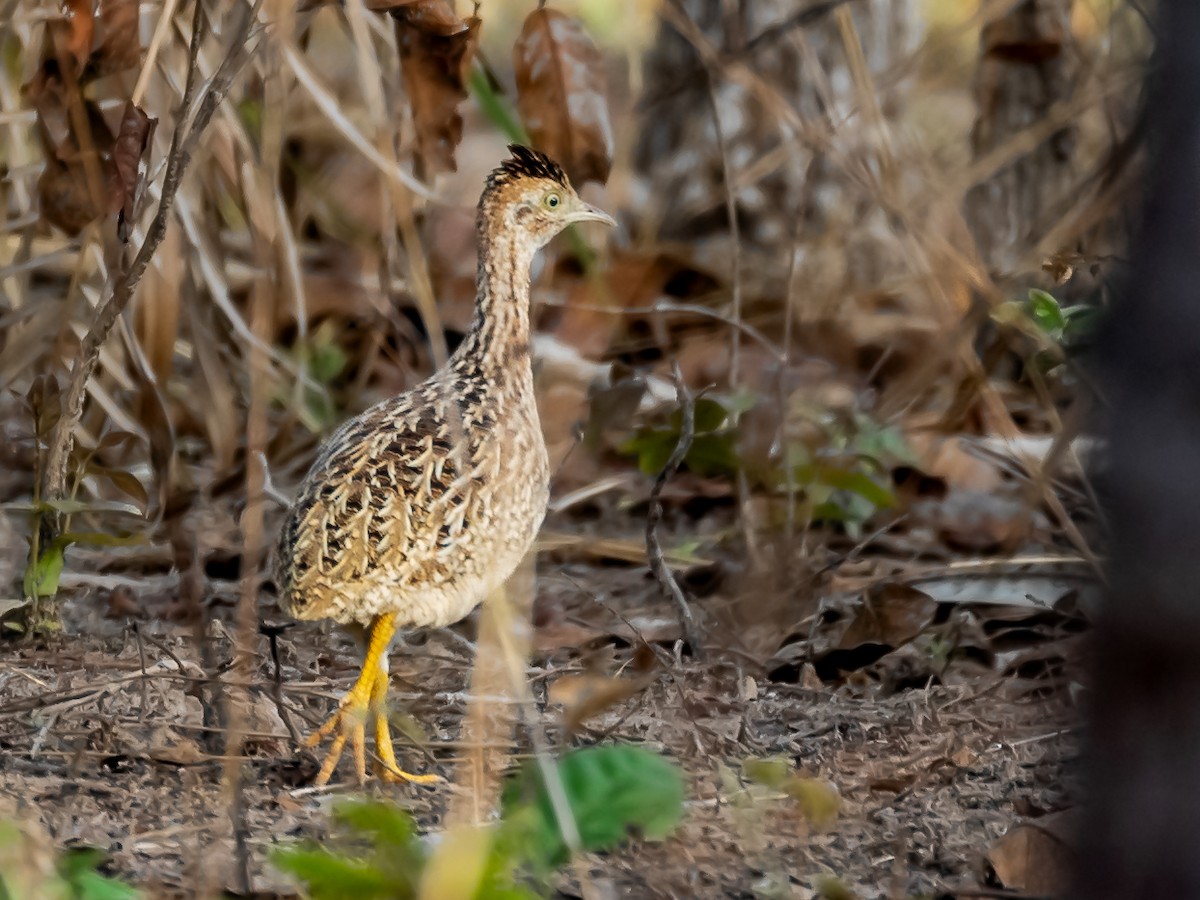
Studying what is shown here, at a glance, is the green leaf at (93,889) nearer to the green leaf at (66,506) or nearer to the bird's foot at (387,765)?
the bird's foot at (387,765)

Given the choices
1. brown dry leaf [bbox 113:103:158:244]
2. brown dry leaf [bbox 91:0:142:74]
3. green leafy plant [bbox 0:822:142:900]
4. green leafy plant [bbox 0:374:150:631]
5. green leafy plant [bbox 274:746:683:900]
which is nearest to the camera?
green leafy plant [bbox 274:746:683:900]

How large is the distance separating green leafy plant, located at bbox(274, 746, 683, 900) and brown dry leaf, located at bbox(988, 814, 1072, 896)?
84 cm

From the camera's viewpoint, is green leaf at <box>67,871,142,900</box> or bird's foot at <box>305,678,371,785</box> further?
bird's foot at <box>305,678,371,785</box>

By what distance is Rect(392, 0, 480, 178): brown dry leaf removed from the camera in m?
3.51

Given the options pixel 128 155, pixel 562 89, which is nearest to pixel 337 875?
pixel 128 155

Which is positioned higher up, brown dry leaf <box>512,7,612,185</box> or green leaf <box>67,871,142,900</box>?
brown dry leaf <box>512,7,612,185</box>

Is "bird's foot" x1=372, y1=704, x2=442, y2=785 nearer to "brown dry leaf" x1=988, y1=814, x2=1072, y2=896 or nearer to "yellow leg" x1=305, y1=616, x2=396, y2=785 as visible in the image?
"yellow leg" x1=305, y1=616, x2=396, y2=785

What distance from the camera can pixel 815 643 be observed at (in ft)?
16.0

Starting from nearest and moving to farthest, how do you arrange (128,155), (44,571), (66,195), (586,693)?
(586,693) < (128,155) < (66,195) < (44,571)

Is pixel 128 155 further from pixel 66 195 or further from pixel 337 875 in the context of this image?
pixel 337 875

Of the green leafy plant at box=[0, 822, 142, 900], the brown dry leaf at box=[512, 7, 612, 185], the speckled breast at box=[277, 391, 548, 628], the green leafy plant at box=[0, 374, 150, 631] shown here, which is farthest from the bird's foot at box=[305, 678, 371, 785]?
the brown dry leaf at box=[512, 7, 612, 185]

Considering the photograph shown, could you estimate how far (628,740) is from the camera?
3996mm

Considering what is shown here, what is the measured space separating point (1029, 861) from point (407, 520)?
1593 millimetres

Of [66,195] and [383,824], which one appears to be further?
[66,195]
